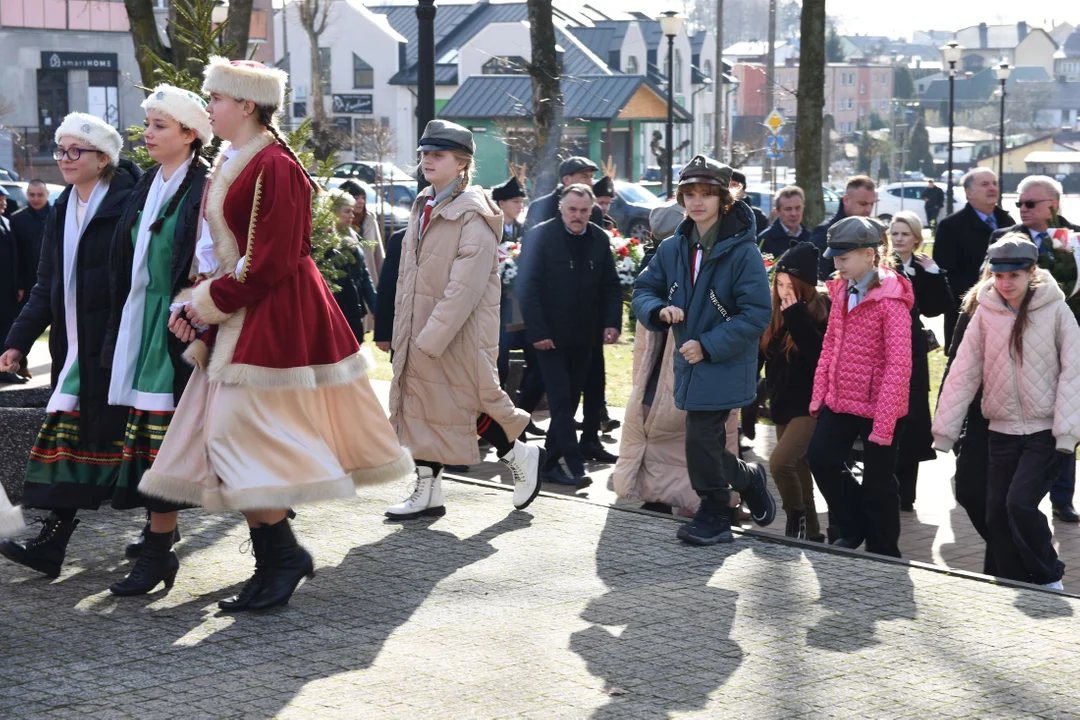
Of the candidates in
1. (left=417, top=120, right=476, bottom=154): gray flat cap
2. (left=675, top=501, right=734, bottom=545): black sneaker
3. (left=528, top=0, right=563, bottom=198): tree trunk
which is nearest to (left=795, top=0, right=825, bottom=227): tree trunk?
(left=528, top=0, right=563, bottom=198): tree trunk

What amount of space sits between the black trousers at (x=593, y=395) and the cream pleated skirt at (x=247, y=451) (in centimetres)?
449

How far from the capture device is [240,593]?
5969 millimetres

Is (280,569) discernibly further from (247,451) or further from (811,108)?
(811,108)

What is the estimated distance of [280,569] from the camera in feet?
19.4

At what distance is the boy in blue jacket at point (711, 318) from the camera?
6.84 metres

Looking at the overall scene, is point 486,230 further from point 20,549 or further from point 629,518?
point 20,549

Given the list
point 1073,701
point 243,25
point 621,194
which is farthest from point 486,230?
point 621,194

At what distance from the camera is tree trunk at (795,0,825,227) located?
17.4m

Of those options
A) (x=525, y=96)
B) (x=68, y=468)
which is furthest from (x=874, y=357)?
→ (x=525, y=96)

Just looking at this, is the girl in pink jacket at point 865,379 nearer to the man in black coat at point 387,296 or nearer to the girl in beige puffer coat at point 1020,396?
the girl in beige puffer coat at point 1020,396

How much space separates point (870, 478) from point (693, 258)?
1337mm

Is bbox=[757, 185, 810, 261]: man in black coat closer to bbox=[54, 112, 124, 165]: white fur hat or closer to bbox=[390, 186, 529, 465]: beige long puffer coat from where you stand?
bbox=[390, 186, 529, 465]: beige long puffer coat

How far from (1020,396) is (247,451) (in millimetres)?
3421

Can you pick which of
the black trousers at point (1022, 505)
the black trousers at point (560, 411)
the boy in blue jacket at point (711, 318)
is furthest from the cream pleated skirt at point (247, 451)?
the black trousers at point (560, 411)
